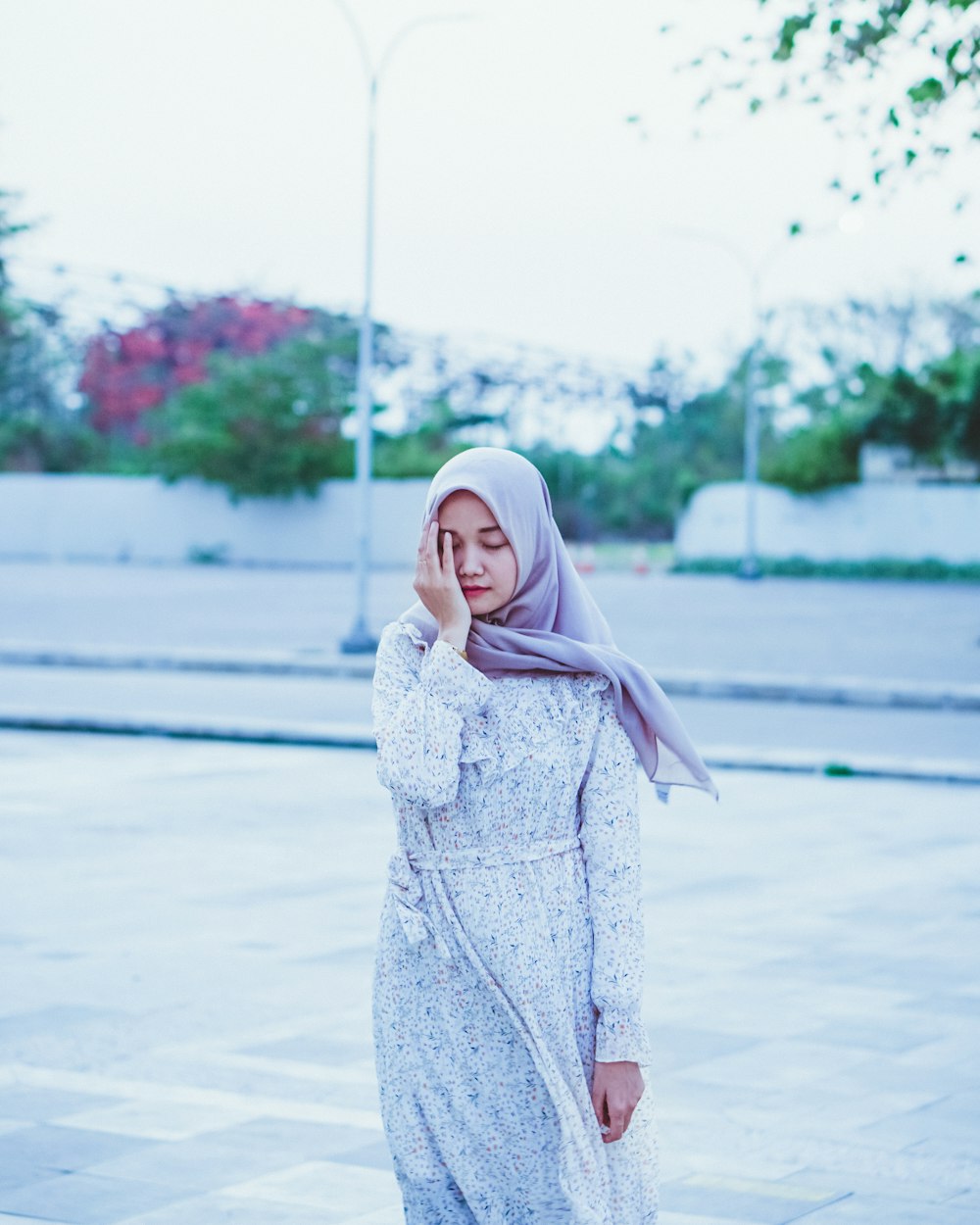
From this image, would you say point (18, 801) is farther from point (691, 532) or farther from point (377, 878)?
point (691, 532)

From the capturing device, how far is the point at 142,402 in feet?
201

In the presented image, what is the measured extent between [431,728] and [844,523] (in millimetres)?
45204

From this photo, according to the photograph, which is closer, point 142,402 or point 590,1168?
point 590,1168

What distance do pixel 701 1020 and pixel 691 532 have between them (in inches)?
1723

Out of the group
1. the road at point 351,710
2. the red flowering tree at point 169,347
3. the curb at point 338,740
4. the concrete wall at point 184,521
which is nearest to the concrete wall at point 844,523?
the concrete wall at point 184,521

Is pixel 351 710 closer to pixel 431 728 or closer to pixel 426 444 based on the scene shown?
pixel 431 728

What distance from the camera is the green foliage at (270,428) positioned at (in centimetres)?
4972

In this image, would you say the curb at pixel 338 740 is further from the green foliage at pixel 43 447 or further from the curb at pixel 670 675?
the green foliage at pixel 43 447

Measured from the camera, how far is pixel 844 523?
155 feet

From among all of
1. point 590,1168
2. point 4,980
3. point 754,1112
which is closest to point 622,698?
point 590,1168

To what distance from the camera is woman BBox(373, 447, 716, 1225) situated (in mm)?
2951

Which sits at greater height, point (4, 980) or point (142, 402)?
point (142, 402)

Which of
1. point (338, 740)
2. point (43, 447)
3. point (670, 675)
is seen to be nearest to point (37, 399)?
point (43, 447)

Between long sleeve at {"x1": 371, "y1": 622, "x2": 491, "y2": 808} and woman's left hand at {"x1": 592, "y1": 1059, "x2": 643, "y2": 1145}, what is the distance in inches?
19.2
